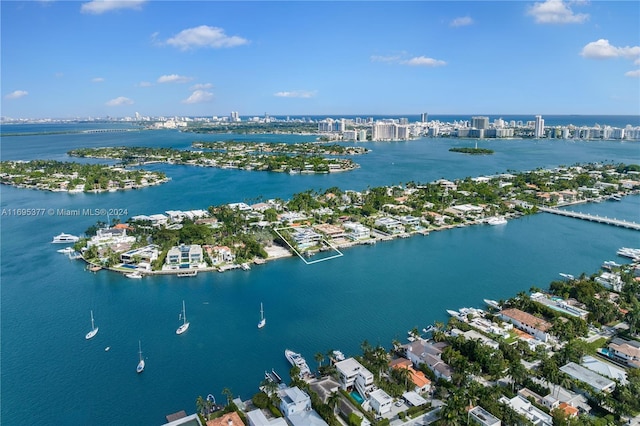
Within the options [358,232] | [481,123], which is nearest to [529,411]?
[358,232]

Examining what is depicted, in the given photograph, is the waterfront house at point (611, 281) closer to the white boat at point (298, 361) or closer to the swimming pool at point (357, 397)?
the swimming pool at point (357, 397)

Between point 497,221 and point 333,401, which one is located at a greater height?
point 497,221

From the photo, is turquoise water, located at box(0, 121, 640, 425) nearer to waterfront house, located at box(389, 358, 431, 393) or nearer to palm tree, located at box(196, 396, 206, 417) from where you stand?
palm tree, located at box(196, 396, 206, 417)

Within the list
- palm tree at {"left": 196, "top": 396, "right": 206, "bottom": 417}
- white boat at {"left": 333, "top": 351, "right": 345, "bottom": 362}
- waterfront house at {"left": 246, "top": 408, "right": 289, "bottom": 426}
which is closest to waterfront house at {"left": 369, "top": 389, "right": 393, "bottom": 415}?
white boat at {"left": 333, "top": 351, "right": 345, "bottom": 362}

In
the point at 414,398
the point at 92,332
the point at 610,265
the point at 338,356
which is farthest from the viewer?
the point at 610,265

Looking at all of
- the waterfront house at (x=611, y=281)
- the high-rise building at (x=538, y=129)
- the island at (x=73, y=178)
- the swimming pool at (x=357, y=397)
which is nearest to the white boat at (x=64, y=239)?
the island at (x=73, y=178)

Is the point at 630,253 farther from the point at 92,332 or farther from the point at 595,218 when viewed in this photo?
the point at 92,332
